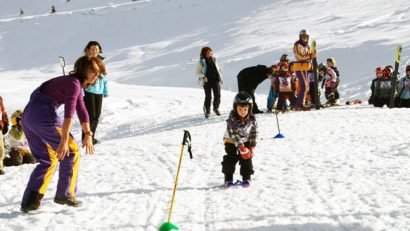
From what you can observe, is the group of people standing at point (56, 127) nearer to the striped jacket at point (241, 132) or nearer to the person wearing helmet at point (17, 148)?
the striped jacket at point (241, 132)

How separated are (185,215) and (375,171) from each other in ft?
9.07

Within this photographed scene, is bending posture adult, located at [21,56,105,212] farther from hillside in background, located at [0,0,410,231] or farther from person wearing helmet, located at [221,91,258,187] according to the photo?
person wearing helmet, located at [221,91,258,187]

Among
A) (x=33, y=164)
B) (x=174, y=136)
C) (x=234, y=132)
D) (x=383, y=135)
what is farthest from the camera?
(x=174, y=136)

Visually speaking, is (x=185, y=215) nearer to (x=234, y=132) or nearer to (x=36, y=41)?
(x=234, y=132)

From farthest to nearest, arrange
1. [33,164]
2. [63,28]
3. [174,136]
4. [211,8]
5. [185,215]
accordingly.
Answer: [63,28]
[211,8]
[174,136]
[33,164]
[185,215]

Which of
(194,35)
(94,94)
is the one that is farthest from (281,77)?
(194,35)

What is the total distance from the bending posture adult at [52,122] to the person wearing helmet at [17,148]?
12.1 feet

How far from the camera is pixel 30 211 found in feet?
16.2

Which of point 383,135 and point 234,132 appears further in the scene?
point 383,135

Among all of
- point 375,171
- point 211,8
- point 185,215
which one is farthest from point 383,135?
point 211,8

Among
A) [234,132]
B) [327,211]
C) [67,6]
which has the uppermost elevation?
[67,6]

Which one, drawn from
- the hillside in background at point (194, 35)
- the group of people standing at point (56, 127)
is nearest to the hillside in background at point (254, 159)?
the hillside in background at point (194, 35)

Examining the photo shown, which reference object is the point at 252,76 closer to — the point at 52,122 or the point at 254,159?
the point at 254,159

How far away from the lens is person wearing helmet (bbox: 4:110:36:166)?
8.31 metres
